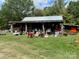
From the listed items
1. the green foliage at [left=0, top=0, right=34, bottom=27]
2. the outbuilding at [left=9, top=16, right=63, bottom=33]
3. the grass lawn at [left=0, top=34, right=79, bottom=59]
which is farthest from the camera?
the green foliage at [left=0, top=0, right=34, bottom=27]

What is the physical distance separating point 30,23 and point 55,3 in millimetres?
26313

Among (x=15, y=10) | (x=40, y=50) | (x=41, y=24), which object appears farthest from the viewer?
(x=15, y=10)

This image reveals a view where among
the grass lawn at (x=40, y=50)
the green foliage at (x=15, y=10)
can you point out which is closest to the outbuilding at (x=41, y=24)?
the green foliage at (x=15, y=10)

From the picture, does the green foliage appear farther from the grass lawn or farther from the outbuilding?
the grass lawn

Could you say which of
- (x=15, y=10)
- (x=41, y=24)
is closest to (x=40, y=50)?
(x=41, y=24)

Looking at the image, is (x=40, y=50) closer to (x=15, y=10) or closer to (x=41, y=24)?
(x=41, y=24)

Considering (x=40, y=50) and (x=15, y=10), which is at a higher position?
(x=15, y=10)

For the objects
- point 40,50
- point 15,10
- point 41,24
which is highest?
point 15,10

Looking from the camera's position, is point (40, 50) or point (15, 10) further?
point (15, 10)

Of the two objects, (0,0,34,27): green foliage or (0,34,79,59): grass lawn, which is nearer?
(0,34,79,59): grass lawn

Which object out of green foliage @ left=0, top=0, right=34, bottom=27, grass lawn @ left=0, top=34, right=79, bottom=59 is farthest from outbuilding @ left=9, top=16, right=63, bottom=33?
grass lawn @ left=0, top=34, right=79, bottom=59

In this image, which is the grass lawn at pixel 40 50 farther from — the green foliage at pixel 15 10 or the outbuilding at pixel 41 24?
the green foliage at pixel 15 10

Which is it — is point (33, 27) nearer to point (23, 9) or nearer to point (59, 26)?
point (59, 26)

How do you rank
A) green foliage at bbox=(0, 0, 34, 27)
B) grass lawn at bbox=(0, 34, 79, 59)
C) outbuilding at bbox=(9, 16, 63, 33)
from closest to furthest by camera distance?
1. grass lawn at bbox=(0, 34, 79, 59)
2. outbuilding at bbox=(9, 16, 63, 33)
3. green foliage at bbox=(0, 0, 34, 27)
